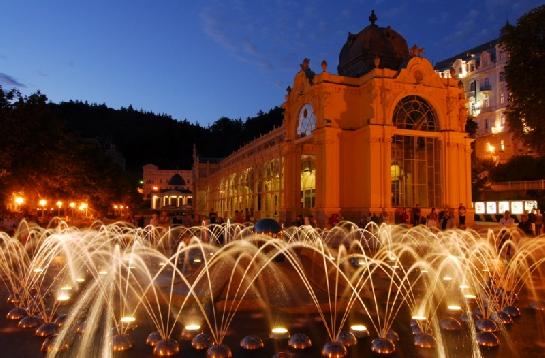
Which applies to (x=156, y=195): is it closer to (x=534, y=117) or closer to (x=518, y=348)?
(x=534, y=117)

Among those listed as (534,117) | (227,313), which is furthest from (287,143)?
(227,313)

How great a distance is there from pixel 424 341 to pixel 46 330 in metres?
6.88

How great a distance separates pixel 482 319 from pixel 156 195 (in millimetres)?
106484

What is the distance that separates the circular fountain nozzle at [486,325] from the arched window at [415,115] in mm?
27216

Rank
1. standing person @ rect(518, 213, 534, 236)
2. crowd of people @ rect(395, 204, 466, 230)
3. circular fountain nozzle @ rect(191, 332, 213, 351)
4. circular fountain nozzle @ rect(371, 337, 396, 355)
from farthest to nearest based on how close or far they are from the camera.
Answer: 1. crowd of people @ rect(395, 204, 466, 230)
2. standing person @ rect(518, 213, 534, 236)
3. circular fountain nozzle @ rect(191, 332, 213, 351)
4. circular fountain nozzle @ rect(371, 337, 396, 355)

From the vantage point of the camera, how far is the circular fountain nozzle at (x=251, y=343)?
8.93 metres

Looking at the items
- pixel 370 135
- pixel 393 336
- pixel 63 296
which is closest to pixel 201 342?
pixel 393 336

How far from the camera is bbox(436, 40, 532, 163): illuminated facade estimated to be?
71438 mm

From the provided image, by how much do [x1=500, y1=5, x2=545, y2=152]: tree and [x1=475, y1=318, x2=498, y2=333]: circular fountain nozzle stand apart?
22.0 metres

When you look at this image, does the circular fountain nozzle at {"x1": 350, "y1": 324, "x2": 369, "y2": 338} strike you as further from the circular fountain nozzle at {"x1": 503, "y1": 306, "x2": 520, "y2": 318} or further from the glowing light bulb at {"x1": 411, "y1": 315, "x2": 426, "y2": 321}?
the circular fountain nozzle at {"x1": 503, "y1": 306, "x2": 520, "y2": 318}

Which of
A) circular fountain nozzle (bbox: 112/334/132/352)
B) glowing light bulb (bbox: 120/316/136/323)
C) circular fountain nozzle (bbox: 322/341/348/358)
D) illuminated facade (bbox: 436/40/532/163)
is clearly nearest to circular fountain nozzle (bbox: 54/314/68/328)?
glowing light bulb (bbox: 120/316/136/323)

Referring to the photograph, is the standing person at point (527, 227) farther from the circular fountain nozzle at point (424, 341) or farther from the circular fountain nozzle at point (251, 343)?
the circular fountain nozzle at point (251, 343)

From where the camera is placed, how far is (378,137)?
35.2 metres

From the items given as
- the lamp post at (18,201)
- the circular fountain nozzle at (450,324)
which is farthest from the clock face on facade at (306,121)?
the circular fountain nozzle at (450,324)
